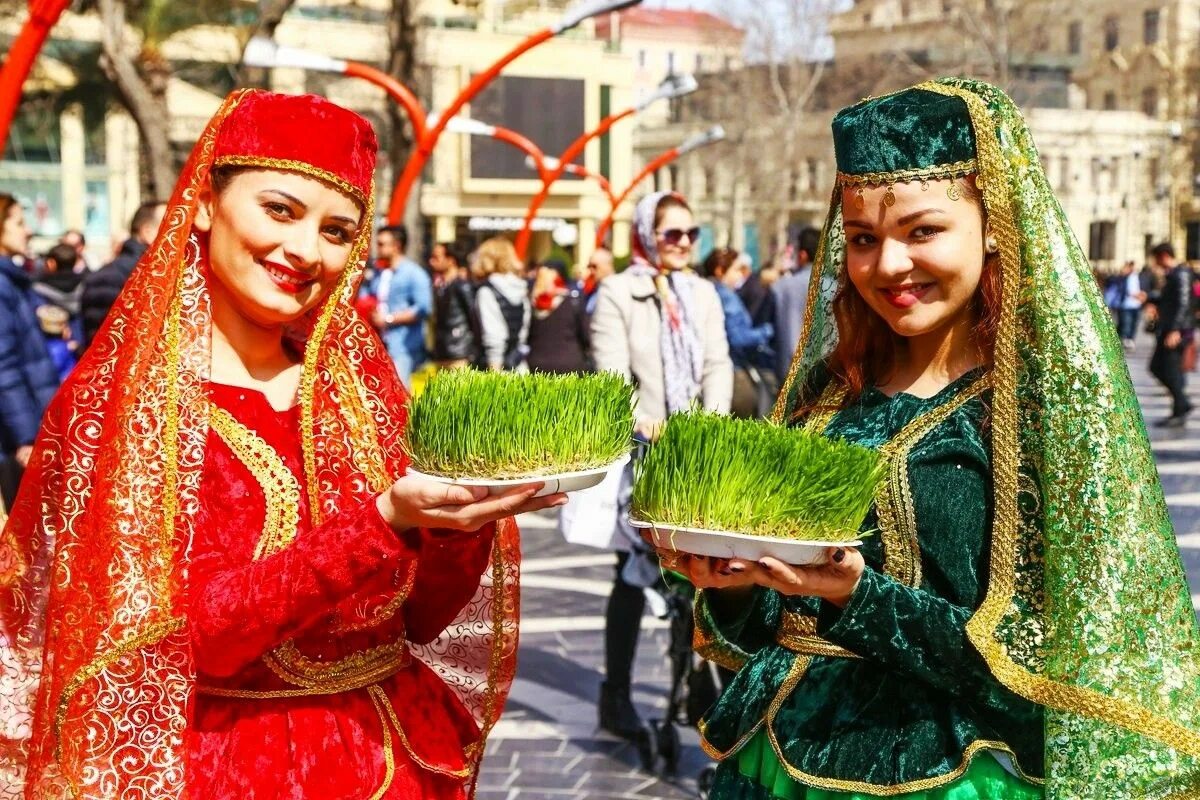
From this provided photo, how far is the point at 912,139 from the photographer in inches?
92.1

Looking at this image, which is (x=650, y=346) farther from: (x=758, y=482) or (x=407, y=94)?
(x=407, y=94)

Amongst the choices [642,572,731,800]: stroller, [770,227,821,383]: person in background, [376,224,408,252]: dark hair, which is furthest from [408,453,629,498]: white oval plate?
[376,224,408,252]: dark hair

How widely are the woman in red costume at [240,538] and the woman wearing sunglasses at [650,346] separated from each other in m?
3.18

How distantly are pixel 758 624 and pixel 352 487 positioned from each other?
2.37 feet

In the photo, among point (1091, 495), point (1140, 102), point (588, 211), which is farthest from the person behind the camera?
point (1140, 102)

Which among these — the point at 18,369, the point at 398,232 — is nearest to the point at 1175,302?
the point at 398,232

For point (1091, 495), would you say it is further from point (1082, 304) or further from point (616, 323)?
point (616, 323)

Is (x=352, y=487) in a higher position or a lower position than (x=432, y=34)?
lower

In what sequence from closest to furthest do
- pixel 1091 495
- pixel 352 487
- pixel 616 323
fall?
pixel 1091 495 → pixel 352 487 → pixel 616 323

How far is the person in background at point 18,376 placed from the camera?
6703 mm

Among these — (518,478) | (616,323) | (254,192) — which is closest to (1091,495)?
(518,478)

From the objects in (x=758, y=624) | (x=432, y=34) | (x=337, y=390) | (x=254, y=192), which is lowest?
(x=758, y=624)

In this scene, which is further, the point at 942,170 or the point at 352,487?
the point at 352,487

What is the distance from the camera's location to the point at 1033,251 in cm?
227
